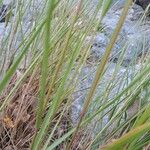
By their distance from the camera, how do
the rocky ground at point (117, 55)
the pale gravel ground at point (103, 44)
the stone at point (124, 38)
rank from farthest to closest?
the stone at point (124, 38)
the pale gravel ground at point (103, 44)
the rocky ground at point (117, 55)

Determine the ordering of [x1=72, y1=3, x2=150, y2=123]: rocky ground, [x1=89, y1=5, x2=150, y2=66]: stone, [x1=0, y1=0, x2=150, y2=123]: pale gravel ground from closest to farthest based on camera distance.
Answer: [x1=72, y1=3, x2=150, y2=123]: rocky ground → [x1=0, y1=0, x2=150, y2=123]: pale gravel ground → [x1=89, y1=5, x2=150, y2=66]: stone

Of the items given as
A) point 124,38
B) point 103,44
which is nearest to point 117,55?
point 124,38

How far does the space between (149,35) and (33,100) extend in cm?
114

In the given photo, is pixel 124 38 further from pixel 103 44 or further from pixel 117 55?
pixel 103 44

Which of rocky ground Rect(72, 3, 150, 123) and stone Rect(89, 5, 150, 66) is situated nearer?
rocky ground Rect(72, 3, 150, 123)

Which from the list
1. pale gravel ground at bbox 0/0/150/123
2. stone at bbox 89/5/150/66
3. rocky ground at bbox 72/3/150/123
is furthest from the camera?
stone at bbox 89/5/150/66

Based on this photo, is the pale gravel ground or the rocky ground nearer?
the rocky ground

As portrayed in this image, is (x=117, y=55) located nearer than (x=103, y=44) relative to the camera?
Yes

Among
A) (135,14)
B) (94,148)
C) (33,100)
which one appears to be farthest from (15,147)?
(135,14)

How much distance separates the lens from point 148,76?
735mm

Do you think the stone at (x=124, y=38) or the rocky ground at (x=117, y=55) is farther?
the stone at (x=124, y=38)

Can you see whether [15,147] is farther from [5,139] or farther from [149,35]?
[149,35]

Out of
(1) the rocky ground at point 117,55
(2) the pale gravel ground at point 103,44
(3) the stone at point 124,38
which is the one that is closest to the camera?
(1) the rocky ground at point 117,55

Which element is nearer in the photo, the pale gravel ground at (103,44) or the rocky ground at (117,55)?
the rocky ground at (117,55)
